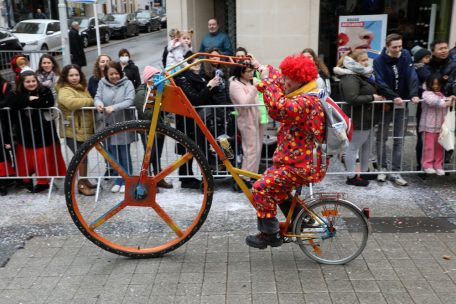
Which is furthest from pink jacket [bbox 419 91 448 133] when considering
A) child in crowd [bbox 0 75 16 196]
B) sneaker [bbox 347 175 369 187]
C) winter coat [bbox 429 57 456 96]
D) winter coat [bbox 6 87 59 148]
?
child in crowd [bbox 0 75 16 196]

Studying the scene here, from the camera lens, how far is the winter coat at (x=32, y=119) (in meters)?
6.10

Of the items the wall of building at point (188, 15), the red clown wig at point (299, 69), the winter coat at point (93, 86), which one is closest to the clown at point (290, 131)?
the red clown wig at point (299, 69)

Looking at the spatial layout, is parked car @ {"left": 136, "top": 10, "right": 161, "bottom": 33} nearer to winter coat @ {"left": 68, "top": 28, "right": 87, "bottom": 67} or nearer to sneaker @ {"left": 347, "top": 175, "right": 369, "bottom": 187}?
winter coat @ {"left": 68, "top": 28, "right": 87, "bottom": 67}

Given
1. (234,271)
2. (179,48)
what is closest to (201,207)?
(234,271)

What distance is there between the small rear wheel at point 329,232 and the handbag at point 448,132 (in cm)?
218

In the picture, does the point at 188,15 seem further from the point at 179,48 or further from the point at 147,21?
the point at 147,21

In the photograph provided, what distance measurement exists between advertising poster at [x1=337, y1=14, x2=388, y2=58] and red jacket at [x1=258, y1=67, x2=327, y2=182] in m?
6.84

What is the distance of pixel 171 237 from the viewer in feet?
17.0

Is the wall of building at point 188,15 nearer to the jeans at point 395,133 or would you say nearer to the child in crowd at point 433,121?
the jeans at point 395,133

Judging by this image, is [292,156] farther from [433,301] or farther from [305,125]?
[433,301]

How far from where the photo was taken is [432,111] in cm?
634

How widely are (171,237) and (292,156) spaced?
177cm

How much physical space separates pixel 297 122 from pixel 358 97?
8.26 ft

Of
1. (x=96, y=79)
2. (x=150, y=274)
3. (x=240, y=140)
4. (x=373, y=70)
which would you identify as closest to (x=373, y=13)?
(x=373, y=70)
